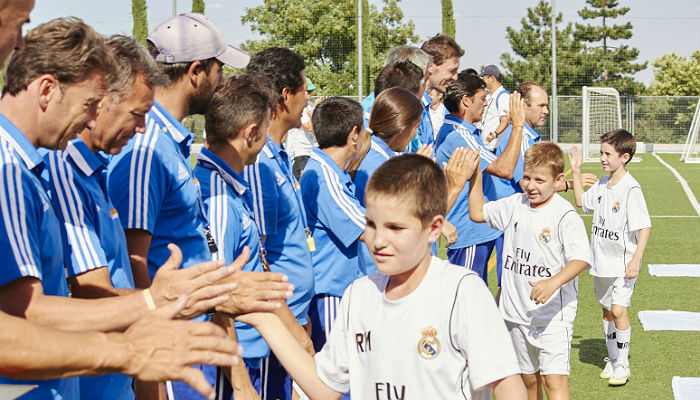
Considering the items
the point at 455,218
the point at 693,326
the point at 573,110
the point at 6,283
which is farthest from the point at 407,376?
the point at 573,110

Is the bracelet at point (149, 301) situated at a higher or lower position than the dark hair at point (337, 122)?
lower

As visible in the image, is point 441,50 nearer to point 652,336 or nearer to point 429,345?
point 652,336

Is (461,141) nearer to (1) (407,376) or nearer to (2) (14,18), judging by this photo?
(1) (407,376)

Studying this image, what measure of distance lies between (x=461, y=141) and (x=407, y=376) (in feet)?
12.8

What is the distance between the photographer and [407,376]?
2.62 meters

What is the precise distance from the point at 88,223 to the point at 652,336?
6.31m

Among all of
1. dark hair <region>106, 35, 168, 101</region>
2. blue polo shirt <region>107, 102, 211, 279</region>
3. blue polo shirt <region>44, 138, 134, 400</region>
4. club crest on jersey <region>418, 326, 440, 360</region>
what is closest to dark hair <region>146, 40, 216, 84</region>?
blue polo shirt <region>107, 102, 211, 279</region>

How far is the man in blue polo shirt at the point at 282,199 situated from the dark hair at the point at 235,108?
0.36 m

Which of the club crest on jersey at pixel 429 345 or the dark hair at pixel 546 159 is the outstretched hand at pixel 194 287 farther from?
the dark hair at pixel 546 159

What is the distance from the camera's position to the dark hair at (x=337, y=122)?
459cm

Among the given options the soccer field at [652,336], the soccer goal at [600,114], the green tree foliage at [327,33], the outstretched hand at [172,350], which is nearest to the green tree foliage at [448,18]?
the green tree foliage at [327,33]

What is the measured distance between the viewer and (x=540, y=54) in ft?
199

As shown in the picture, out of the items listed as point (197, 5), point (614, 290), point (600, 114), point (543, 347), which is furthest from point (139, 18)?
point (543, 347)

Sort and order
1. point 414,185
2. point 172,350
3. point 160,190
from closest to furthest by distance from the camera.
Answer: point 172,350, point 414,185, point 160,190
